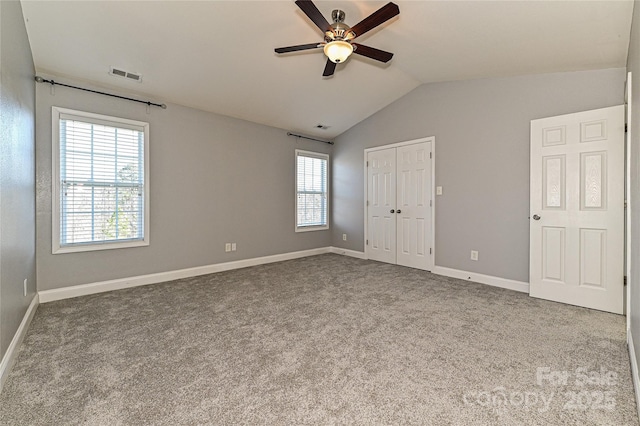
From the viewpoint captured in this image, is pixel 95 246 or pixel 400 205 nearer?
pixel 95 246

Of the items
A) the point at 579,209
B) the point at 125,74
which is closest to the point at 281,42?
the point at 125,74

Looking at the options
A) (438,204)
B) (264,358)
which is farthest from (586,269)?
(264,358)

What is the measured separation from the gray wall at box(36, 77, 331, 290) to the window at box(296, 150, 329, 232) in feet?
0.57

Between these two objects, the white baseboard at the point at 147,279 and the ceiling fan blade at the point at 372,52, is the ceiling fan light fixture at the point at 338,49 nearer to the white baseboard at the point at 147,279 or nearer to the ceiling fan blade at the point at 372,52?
the ceiling fan blade at the point at 372,52

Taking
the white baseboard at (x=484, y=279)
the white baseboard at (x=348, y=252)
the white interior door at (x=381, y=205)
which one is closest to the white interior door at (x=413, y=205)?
the white interior door at (x=381, y=205)

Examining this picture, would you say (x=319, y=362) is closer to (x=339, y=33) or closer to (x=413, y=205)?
(x=339, y=33)

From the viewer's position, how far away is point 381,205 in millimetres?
5141

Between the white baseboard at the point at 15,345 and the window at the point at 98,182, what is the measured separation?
2.56 feet

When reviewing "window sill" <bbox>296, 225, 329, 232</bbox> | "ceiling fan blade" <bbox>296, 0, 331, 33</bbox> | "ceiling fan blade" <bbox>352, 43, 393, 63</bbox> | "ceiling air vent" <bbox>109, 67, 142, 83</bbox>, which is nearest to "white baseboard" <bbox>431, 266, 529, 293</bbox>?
"window sill" <bbox>296, 225, 329, 232</bbox>

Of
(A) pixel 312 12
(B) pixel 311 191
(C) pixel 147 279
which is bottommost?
(C) pixel 147 279

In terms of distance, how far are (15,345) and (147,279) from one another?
1734 millimetres

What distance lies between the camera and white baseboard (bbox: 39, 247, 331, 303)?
126 inches

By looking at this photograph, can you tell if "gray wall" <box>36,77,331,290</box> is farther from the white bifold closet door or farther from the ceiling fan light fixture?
the ceiling fan light fixture

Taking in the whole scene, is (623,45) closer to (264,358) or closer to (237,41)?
(237,41)
